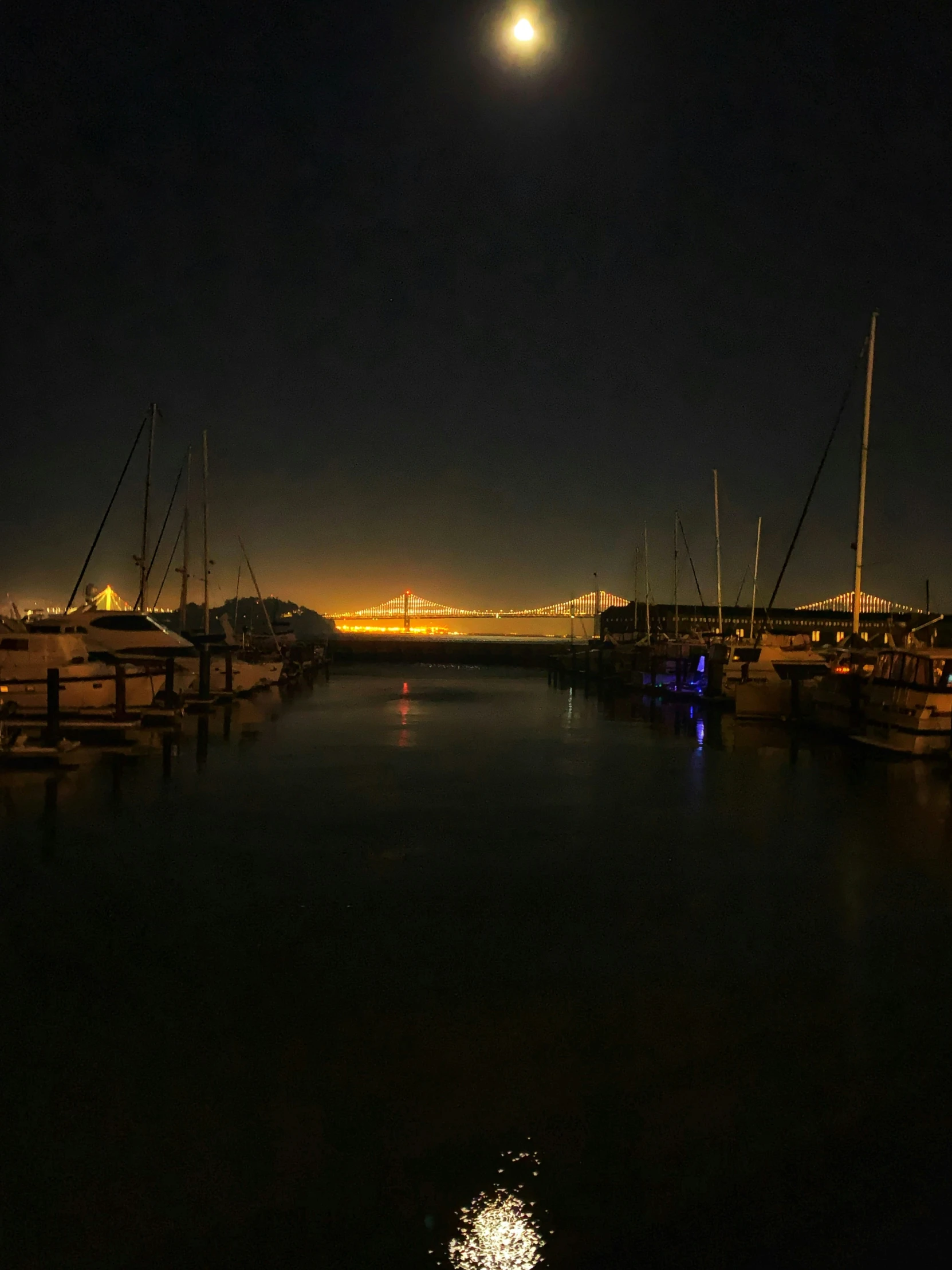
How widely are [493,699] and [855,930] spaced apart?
38.8 meters

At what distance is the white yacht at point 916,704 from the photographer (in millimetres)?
23141

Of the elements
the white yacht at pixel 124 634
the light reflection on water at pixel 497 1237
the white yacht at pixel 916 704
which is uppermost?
the white yacht at pixel 124 634

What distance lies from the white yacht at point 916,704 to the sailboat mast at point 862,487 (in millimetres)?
3833

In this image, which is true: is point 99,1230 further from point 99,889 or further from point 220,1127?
point 99,889

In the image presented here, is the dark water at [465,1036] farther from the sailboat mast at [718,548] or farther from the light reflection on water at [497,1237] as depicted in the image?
the sailboat mast at [718,548]

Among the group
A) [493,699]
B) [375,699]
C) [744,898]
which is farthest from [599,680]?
[744,898]

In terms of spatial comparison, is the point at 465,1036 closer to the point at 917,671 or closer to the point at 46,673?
the point at 917,671

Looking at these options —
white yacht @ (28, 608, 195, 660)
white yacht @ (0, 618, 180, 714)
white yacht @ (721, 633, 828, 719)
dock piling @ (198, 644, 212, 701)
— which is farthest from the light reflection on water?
dock piling @ (198, 644, 212, 701)

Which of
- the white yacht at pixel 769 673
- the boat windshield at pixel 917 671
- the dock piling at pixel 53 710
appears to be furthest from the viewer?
the white yacht at pixel 769 673

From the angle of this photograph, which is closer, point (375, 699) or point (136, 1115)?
point (136, 1115)

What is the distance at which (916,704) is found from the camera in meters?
23.6

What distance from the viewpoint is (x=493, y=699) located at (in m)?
48.9

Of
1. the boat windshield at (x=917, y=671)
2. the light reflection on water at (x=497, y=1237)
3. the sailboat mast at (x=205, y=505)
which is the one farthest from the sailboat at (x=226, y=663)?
the light reflection on water at (x=497, y=1237)

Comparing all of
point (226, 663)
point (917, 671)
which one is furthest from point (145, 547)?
point (917, 671)
